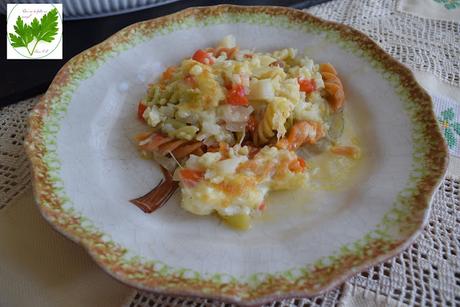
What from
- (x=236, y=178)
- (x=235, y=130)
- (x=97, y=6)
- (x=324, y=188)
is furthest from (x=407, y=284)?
(x=97, y=6)

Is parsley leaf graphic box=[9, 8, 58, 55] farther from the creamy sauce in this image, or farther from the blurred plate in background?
the creamy sauce

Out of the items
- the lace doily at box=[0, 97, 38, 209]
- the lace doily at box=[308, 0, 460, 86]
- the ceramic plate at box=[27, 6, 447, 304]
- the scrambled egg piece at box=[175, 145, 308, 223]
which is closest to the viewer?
the ceramic plate at box=[27, 6, 447, 304]

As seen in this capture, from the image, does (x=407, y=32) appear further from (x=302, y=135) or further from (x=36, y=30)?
(x=36, y=30)

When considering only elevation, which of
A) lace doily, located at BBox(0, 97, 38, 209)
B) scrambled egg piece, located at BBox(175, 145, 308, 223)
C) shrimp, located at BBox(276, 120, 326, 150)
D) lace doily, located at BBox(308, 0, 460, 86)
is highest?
lace doily, located at BBox(308, 0, 460, 86)

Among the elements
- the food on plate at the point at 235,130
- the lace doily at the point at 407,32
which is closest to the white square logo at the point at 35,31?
the food on plate at the point at 235,130

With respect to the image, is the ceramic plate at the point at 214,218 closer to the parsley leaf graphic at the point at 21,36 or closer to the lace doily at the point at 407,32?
the lace doily at the point at 407,32

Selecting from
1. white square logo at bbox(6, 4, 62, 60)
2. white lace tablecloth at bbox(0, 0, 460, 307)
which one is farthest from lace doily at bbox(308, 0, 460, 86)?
white square logo at bbox(6, 4, 62, 60)

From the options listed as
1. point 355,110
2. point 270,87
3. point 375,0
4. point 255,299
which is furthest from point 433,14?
point 255,299
